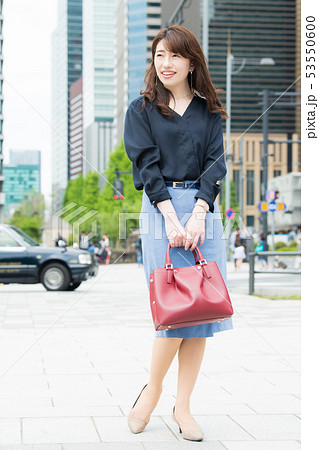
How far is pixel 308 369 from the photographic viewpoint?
7.11ft

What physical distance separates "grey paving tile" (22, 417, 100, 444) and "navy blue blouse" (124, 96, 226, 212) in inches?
45.5

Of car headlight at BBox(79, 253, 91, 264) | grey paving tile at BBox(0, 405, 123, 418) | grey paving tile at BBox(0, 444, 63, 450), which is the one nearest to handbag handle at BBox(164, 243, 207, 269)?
grey paving tile at BBox(0, 444, 63, 450)

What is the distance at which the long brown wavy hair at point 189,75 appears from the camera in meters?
3.22

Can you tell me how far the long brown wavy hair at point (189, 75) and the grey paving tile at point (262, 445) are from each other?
155cm

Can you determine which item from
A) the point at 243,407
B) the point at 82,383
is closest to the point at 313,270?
the point at 243,407

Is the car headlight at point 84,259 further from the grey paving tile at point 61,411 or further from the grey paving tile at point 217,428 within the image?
the grey paving tile at point 217,428

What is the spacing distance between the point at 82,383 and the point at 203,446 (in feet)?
5.47

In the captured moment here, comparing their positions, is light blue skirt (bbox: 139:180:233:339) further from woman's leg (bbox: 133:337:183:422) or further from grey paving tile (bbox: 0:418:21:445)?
grey paving tile (bbox: 0:418:21:445)

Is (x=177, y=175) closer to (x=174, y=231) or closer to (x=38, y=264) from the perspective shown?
(x=174, y=231)

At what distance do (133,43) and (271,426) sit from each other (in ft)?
366

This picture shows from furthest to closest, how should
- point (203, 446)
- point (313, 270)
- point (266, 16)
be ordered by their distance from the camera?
point (266, 16), point (203, 446), point (313, 270)

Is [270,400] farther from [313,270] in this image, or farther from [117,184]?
[117,184]

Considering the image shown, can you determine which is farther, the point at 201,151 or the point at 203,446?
the point at 201,151

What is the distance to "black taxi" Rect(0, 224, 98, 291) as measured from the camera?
574 inches
